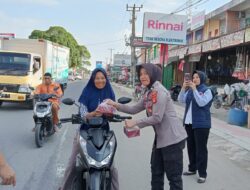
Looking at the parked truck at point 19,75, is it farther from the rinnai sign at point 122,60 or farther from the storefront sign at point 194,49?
the rinnai sign at point 122,60

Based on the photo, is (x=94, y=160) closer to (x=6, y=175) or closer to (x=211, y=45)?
(x=6, y=175)

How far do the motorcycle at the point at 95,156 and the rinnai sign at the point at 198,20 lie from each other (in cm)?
2490

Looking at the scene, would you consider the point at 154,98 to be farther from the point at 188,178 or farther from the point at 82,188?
the point at 188,178

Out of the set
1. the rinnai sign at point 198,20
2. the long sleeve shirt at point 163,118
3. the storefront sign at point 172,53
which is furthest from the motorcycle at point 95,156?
the storefront sign at point 172,53

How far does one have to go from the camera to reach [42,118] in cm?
881

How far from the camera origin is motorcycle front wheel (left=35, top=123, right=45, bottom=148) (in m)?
8.60

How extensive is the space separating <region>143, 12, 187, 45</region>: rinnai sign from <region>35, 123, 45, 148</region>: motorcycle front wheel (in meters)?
20.1

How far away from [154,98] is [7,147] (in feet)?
17.1

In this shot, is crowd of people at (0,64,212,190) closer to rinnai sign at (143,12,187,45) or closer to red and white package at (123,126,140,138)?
red and white package at (123,126,140,138)

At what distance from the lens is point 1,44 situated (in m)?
20.4

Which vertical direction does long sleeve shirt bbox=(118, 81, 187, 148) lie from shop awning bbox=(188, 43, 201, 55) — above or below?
below

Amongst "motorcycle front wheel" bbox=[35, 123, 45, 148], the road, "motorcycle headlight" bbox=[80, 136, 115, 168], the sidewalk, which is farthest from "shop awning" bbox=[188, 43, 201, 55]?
"motorcycle headlight" bbox=[80, 136, 115, 168]

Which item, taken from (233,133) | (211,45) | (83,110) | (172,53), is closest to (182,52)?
(172,53)

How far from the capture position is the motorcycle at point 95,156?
13.9 feet
